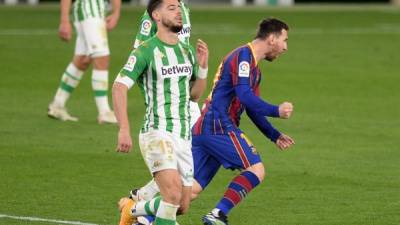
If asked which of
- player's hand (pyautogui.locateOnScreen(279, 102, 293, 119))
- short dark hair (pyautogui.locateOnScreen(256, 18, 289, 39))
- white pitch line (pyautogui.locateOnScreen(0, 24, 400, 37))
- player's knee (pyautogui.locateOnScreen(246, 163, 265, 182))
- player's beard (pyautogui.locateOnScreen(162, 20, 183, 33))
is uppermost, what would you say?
player's beard (pyautogui.locateOnScreen(162, 20, 183, 33))

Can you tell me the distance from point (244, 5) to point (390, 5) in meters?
4.88

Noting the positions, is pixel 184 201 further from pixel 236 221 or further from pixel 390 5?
pixel 390 5

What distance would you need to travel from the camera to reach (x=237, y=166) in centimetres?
1116

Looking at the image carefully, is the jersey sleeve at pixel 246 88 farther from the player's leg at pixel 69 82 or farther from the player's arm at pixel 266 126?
the player's leg at pixel 69 82

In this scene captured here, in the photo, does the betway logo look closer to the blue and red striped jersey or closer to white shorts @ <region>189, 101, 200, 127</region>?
the blue and red striped jersey

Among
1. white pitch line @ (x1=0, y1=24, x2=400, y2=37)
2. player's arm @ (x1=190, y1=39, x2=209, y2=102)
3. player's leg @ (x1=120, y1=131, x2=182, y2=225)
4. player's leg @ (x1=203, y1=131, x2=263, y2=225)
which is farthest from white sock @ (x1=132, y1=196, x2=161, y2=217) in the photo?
white pitch line @ (x1=0, y1=24, x2=400, y2=37)

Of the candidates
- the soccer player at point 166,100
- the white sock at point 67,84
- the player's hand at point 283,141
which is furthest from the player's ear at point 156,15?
the white sock at point 67,84

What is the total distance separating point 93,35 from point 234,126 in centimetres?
671

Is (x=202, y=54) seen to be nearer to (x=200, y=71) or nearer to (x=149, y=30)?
(x=200, y=71)

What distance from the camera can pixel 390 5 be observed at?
4109 centimetres

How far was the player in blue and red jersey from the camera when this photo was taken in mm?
11031

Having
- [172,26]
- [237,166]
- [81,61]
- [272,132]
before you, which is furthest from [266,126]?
[81,61]

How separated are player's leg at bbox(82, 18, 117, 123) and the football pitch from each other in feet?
0.85

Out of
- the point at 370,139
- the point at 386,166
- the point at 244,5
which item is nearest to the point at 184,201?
the point at 386,166
